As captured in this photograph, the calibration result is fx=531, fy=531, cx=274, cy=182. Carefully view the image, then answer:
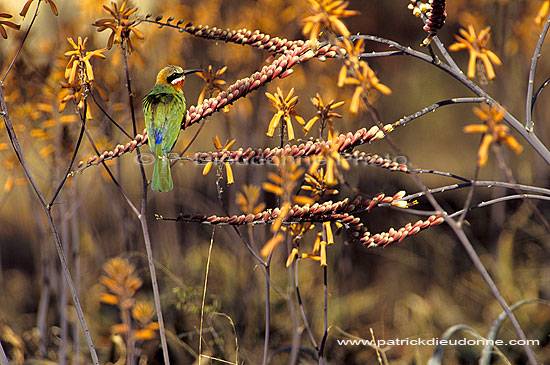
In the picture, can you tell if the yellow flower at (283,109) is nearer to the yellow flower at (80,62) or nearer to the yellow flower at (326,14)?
the yellow flower at (326,14)

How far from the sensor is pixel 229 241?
3322 mm

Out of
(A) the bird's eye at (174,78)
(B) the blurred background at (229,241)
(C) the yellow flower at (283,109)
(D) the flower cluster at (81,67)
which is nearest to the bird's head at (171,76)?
(A) the bird's eye at (174,78)

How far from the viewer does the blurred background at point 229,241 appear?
2318 mm

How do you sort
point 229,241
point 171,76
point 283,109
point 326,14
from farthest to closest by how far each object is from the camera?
point 229,241 → point 171,76 → point 283,109 → point 326,14

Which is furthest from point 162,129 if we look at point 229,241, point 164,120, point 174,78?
point 229,241

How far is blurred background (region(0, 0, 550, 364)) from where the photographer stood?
7.61 feet

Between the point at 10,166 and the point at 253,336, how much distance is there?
134cm

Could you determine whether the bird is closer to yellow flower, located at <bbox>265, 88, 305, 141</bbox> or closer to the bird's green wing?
the bird's green wing

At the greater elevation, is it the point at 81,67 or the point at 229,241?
the point at 81,67

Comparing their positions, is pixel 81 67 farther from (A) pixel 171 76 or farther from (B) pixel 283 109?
(B) pixel 283 109

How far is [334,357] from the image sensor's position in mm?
2451

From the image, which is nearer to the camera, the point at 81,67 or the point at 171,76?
the point at 81,67

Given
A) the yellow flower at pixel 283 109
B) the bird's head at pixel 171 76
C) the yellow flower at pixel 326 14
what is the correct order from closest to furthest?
the yellow flower at pixel 326 14
the yellow flower at pixel 283 109
the bird's head at pixel 171 76

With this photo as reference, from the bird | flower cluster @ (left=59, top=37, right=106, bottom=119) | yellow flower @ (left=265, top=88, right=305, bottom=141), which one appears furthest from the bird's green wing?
yellow flower @ (left=265, top=88, right=305, bottom=141)
